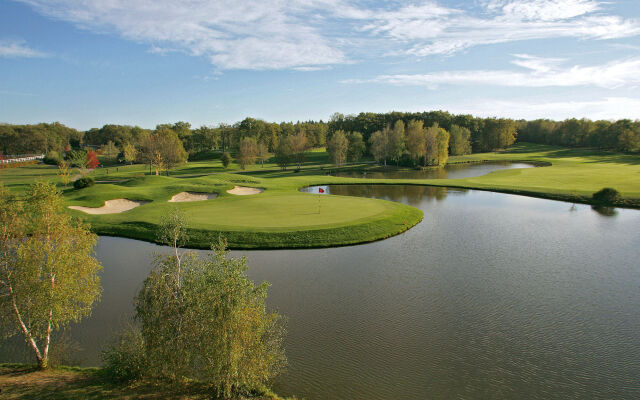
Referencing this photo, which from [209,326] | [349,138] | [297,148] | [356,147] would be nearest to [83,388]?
[209,326]

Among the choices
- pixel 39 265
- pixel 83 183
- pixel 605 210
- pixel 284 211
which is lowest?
pixel 605 210

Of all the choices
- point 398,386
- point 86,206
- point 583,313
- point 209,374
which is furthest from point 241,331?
point 86,206

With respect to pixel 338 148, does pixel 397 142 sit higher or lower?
higher

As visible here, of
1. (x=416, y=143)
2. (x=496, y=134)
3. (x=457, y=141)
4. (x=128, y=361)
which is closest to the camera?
(x=128, y=361)

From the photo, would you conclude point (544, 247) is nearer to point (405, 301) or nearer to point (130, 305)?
point (405, 301)

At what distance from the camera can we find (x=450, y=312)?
711 inches

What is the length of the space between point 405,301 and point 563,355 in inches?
276

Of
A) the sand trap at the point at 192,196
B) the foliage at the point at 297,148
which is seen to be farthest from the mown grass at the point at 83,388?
the foliage at the point at 297,148

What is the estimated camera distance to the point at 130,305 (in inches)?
748

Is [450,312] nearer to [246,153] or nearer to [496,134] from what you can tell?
[246,153]

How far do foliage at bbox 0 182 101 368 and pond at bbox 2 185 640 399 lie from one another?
2598 mm

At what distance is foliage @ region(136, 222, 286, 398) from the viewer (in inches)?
437

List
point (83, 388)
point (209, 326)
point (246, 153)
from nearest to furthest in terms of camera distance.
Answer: point (209, 326) → point (83, 388) → point (246, 153)

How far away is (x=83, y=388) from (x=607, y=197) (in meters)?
54.5
